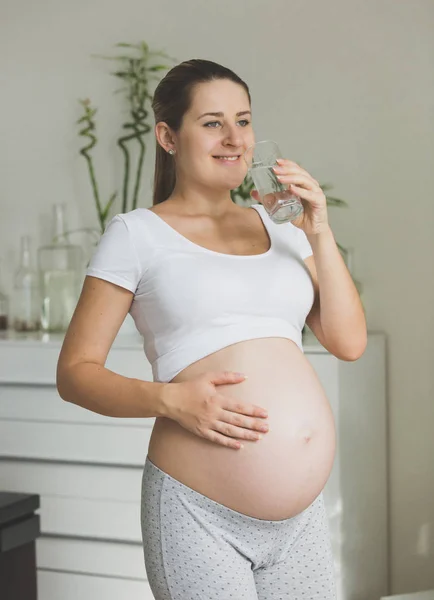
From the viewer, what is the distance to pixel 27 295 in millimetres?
3107

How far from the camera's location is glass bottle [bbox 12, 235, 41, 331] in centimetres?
307

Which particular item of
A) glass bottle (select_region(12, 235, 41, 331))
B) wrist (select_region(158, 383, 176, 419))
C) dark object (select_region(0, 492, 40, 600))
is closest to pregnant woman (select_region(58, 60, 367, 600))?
wrist (select_region(158, 383, 176, 419))

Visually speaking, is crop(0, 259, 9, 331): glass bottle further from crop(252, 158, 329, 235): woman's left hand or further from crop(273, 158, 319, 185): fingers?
crop(273, 158, 319, 185): fingers

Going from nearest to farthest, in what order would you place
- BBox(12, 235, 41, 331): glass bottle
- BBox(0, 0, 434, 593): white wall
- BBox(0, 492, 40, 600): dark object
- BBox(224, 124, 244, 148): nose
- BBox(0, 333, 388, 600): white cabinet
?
BBox(224, 124, 244, 148): nose → BBox(0, 492, 40, 600): dark object → BBox(0, 333, 388, 600): white cabinet → BBox(0, 0, 434, 593): white wall → BBox(12, 235, 41, 331): glass bottle

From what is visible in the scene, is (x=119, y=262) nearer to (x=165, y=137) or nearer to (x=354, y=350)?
(x=165, y=137)

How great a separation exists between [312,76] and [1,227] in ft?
3.94

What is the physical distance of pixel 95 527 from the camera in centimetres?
258

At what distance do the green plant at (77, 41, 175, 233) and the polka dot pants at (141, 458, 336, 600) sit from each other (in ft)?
5.67

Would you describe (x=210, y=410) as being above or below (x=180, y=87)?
below

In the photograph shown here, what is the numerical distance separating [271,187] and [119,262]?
244mm

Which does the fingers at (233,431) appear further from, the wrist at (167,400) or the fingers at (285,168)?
the fingers at (285,168)

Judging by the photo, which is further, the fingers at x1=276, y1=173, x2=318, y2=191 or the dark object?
the dark object

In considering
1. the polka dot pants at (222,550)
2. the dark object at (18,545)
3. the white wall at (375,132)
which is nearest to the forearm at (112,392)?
the polka dot pants at (222,550)

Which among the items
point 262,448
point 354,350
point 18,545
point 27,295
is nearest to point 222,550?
point 262,448
